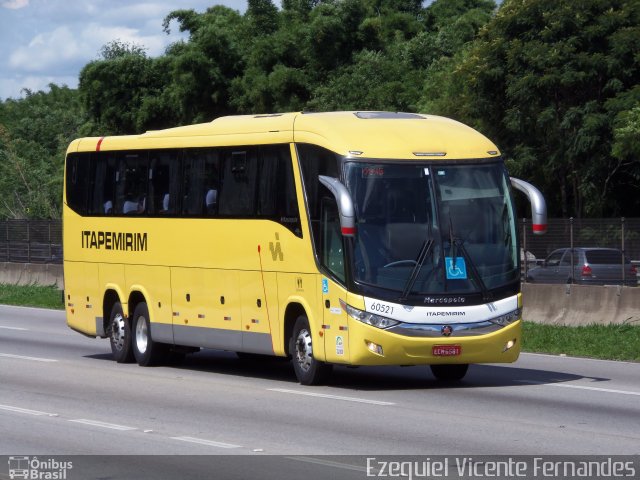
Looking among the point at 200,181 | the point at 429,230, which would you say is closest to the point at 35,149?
the point at 200,181

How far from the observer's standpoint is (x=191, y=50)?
57.9 m

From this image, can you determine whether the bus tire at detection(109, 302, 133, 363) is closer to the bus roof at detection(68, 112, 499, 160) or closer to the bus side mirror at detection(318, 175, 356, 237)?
the bus roof at detection(68, 112, 499, 160)

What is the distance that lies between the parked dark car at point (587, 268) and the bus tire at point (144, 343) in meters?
9.45

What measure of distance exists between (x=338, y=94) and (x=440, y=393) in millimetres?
37576

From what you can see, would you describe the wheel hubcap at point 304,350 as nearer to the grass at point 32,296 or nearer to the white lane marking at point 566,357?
the white lane marking at point 566,357

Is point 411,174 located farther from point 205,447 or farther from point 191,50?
point 191,50

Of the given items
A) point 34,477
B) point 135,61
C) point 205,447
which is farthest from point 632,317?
point 135,61

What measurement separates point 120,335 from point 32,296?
60.8ft

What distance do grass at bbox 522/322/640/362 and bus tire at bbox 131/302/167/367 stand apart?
6.39 metres

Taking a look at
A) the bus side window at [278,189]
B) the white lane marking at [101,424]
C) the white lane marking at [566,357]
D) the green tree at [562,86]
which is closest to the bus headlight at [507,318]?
the bus side window at [278,189]

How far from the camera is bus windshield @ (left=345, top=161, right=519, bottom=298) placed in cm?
1600

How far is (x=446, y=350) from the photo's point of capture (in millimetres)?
16000

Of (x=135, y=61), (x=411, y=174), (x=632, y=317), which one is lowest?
(x=632, y=317)

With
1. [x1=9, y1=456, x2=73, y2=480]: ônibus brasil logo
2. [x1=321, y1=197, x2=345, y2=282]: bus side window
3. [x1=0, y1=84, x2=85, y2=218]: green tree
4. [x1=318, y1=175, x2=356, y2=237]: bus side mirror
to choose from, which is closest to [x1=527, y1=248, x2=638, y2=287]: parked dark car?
[x1=321, y1=197, x2=345, y2=282]: bus side window
